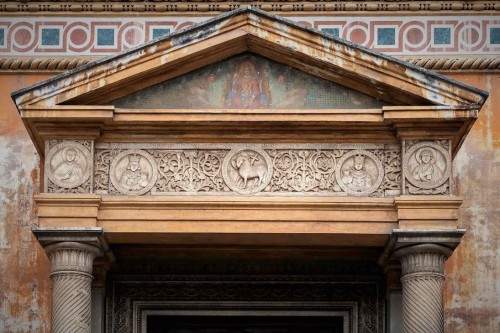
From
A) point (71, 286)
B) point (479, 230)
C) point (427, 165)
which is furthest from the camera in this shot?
point (479, 230)

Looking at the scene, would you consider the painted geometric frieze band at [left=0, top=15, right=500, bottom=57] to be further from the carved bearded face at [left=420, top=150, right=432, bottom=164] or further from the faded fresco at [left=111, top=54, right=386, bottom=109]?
the carved bearded face at [left=420, top=150, right=432, bottom=164]

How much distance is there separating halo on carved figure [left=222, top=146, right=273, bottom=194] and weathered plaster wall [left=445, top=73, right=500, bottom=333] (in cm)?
379

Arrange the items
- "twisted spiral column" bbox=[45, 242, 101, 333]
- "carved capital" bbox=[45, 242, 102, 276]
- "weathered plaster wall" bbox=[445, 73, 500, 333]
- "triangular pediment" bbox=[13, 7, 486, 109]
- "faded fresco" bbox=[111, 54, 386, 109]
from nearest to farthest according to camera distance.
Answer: "twisted spiral column" bbox=[45, 242, 101, 333] → "carved capital" bbox=[45, 242, 102, 276] → "triangular pediment" bbox=[13, 7, 486, 109] → "faded fresco" bbox=[111, 54, 386, 109] → "weathered plaster wall" bbox=[445, 73, 500, 333]

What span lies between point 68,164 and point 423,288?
4.74 m

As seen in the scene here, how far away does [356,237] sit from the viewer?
19.8 meters

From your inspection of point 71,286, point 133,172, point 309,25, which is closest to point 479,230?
point 309,25

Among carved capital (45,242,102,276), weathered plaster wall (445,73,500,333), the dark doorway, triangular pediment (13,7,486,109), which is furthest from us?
weathered plaster wall (445,73,500,333)

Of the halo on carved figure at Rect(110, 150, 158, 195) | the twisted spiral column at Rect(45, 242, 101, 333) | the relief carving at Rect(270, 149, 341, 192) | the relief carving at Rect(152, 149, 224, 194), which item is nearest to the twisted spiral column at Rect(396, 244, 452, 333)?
the relief carving at Rect(270, 149, 341, 192)

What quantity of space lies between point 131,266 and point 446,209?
189 inches

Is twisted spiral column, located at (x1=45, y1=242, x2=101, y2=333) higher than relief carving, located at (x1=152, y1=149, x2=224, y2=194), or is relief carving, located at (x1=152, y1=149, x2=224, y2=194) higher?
relief carving, located at (x1=152, y1=149, x2=224, y2=194)

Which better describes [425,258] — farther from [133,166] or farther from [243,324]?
[133,166]

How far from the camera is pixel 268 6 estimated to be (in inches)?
916

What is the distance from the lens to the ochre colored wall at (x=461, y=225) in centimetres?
2208

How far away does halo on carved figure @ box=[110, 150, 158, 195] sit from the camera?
19.8m
